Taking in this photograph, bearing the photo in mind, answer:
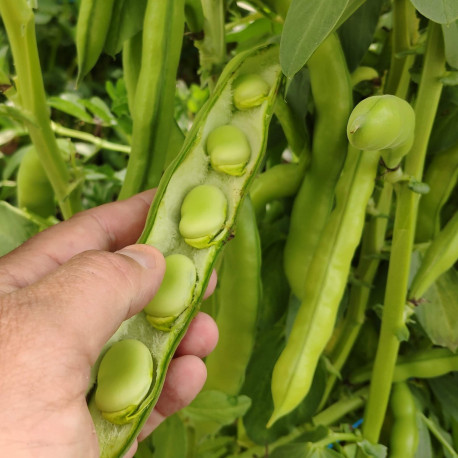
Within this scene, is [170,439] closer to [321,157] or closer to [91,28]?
[321,157]

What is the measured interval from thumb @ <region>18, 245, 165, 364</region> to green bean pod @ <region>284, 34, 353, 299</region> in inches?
9.2

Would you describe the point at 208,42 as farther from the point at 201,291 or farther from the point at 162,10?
the point at 201,291

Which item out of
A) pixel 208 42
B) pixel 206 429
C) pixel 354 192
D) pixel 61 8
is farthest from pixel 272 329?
pixel 61 8

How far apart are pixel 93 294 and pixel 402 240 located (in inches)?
14.6

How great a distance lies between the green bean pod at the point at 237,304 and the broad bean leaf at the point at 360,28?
23 cm

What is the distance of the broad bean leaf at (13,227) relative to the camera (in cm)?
80

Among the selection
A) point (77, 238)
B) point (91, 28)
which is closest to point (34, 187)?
point (77, 238)

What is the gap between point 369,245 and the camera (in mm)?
809

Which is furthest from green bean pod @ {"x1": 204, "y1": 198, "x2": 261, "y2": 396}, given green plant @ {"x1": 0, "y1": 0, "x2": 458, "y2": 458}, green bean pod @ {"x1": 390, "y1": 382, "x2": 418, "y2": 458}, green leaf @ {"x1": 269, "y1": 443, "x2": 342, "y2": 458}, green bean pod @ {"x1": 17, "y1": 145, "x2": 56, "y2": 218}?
green bean pod @ {"x1": 17, "y1": 145, "x2": 56, "y2": 218}

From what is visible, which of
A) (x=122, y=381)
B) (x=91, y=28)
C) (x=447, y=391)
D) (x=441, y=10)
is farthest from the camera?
(x=447, y=391)

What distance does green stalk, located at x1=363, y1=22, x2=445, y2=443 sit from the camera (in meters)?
0.61

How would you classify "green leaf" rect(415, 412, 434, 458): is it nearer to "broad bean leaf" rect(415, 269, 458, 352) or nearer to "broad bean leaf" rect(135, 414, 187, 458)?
"broad bean leaf" rect(415, 269, 458, 352)

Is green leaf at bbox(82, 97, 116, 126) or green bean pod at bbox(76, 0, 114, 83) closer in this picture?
green bean pod at bbox(76, 0, 114, 83)

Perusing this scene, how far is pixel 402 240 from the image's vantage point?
68cm
